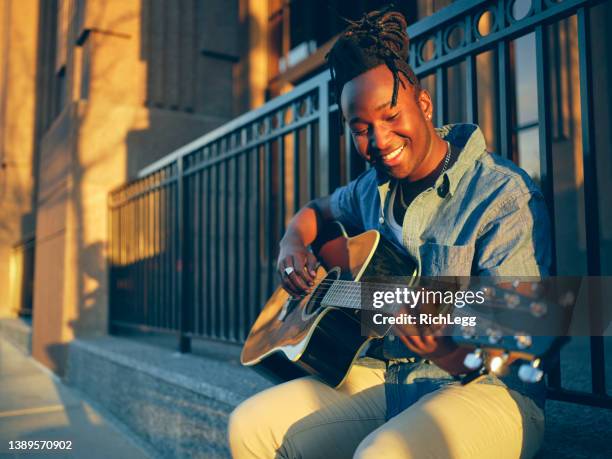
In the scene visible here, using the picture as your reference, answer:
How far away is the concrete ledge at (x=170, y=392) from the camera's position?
2666mm

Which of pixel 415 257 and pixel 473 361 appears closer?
pixel 473 361

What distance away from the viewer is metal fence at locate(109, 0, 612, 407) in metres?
1.79

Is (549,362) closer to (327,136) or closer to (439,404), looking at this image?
(439,404)

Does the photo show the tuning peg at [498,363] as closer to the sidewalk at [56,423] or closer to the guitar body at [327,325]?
the guitar body at [327,325]

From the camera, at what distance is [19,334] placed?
8016 mm

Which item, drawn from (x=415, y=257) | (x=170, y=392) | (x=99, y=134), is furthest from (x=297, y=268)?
(x=99, y=134)

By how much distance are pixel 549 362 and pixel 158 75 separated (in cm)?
575

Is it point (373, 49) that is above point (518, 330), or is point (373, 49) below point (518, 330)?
above

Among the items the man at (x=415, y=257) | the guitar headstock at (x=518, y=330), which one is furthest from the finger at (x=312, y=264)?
the guitar headstock at (x=518, y=330)

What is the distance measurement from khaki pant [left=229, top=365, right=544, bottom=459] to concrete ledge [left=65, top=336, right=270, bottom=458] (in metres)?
0.85

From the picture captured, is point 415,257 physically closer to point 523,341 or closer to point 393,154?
point 393,154

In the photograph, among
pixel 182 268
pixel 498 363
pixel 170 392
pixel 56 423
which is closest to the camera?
pixel 498 363

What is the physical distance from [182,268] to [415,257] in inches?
114

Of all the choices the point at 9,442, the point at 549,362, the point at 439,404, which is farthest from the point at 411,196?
the point at 9,442
